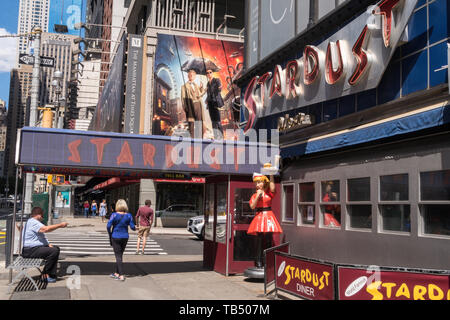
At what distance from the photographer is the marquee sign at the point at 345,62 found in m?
8.20

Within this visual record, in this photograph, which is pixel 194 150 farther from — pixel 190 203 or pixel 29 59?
pixel 190 203

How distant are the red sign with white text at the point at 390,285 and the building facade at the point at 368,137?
1.83 metres

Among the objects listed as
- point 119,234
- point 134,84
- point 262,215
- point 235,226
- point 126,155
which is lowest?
point 119,234

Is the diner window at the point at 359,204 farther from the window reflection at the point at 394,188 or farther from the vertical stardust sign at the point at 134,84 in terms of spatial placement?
the vertical stardust sign at the point at 134,84

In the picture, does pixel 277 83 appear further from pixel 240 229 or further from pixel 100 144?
pixel 100 144

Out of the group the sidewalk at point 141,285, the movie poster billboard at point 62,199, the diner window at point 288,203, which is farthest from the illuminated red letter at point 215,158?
the movie poster billboard at point 62,199

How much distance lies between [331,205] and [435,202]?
119 inches

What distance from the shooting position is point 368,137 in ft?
28.6

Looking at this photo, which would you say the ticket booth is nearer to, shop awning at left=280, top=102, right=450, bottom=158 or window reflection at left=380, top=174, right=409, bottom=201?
shop awning at left=280, top=102, right=450, bottom=158

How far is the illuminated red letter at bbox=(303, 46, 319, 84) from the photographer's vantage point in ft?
34.8

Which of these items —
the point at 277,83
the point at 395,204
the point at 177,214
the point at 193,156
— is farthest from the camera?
the point at 177,214

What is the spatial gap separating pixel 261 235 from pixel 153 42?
29.6m

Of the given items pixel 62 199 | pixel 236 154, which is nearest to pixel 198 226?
pixel 236 154

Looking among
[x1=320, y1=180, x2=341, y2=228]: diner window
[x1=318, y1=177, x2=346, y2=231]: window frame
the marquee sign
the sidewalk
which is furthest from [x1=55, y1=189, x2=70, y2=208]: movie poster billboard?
[x1=320, y1=180, x2=341, y2=228]: diner window
